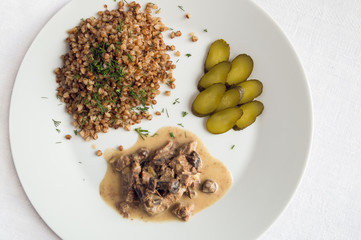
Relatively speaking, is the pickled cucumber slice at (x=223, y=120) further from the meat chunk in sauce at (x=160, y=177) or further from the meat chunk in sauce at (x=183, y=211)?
the meat chunk in sauce at (x=183, y=211)

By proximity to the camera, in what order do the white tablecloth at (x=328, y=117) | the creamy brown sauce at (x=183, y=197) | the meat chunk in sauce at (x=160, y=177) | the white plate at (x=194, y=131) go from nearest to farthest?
the meat chunk in sauce at (x=160, y=177) < the white plate at (x=194, y=131) < the creamy brown sauce at (x=183, y=197) < the white tablecloth at (x=328, y=117)

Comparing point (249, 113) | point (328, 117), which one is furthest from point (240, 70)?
point (328, 117)

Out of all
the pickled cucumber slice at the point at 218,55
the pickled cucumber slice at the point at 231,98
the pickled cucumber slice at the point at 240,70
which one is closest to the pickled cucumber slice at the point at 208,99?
the pickled cucumber slice at the point at 231,98

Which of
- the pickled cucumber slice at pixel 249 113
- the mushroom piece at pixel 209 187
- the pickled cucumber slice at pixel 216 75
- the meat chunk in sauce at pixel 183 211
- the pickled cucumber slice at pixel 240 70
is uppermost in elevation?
the pickled cucumber slice at pixel 240 70

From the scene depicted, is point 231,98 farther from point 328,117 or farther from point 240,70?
point 328,117

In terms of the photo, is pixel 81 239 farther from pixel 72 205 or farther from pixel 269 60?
pixel 269 60

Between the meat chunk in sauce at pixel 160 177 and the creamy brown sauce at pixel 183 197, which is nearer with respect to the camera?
the meat chunk in sauce at pixel 160 177

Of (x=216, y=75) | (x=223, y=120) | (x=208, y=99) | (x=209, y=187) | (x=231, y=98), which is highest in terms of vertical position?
(x=216, y=75)
